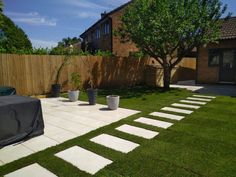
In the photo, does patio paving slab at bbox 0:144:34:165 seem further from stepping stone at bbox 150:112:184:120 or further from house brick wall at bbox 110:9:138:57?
house brick wall at bbox 110:9:138:57

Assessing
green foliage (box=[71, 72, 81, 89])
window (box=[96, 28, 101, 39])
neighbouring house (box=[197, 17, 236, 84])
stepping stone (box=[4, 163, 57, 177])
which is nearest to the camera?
Answer: stepping stone (box=[4, 163, 57, 177])

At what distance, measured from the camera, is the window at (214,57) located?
13078 millimetres

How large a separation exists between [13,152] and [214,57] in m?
13.0

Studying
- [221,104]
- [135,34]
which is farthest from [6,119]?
[135,34]

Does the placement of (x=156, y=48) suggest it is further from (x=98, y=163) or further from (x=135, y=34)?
(x=98, y=163)

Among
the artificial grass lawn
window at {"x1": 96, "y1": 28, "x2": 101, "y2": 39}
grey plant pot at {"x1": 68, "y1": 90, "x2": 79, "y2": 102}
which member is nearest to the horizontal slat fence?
grey plant pot at {"x1": 68, "y1": 90, "x2": 79, "y2": 102}

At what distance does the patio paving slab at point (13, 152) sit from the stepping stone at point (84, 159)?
0.66 metres

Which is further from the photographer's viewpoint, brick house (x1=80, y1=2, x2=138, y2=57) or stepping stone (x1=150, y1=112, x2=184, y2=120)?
brick house (x1=80, y1=2, x2=138, y2=57)

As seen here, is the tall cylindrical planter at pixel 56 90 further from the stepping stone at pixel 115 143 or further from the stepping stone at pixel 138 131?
the stepping stone at pixel 115 143

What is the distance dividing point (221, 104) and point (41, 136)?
632 centimetres

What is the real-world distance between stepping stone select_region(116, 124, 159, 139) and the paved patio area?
0.60m

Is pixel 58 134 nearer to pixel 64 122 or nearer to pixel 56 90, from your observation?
pixel 64 122

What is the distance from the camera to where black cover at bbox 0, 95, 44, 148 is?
13.1 ft

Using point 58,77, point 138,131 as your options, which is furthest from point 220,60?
point 138,131
